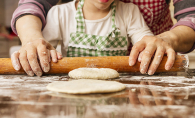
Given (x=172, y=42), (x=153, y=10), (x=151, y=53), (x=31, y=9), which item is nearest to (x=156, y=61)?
(x=151, y=53)

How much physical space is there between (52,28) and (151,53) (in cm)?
77

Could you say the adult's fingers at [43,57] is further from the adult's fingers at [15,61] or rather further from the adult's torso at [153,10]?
the adult's torso at [153,10]

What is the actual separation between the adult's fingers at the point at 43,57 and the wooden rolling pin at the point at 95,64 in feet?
0.15

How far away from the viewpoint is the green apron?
55.4 inches

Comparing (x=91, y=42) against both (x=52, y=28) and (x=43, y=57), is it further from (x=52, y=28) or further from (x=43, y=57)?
(x=43, y=57)

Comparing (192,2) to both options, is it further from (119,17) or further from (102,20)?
(102,20)

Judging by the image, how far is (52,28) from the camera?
138cm

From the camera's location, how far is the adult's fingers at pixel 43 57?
97 centimetres

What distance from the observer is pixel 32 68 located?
3.19ft

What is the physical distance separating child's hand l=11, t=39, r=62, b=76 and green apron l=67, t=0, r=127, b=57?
0.41 metres

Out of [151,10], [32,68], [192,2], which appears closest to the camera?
[32,68]

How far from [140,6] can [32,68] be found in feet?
3.55

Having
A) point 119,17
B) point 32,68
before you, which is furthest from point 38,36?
point 119,17

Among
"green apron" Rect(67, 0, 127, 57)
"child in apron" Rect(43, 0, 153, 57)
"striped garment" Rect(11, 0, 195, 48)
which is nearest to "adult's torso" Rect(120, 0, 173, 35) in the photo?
"striped garment" Rect(11, 0, 195, 48)
